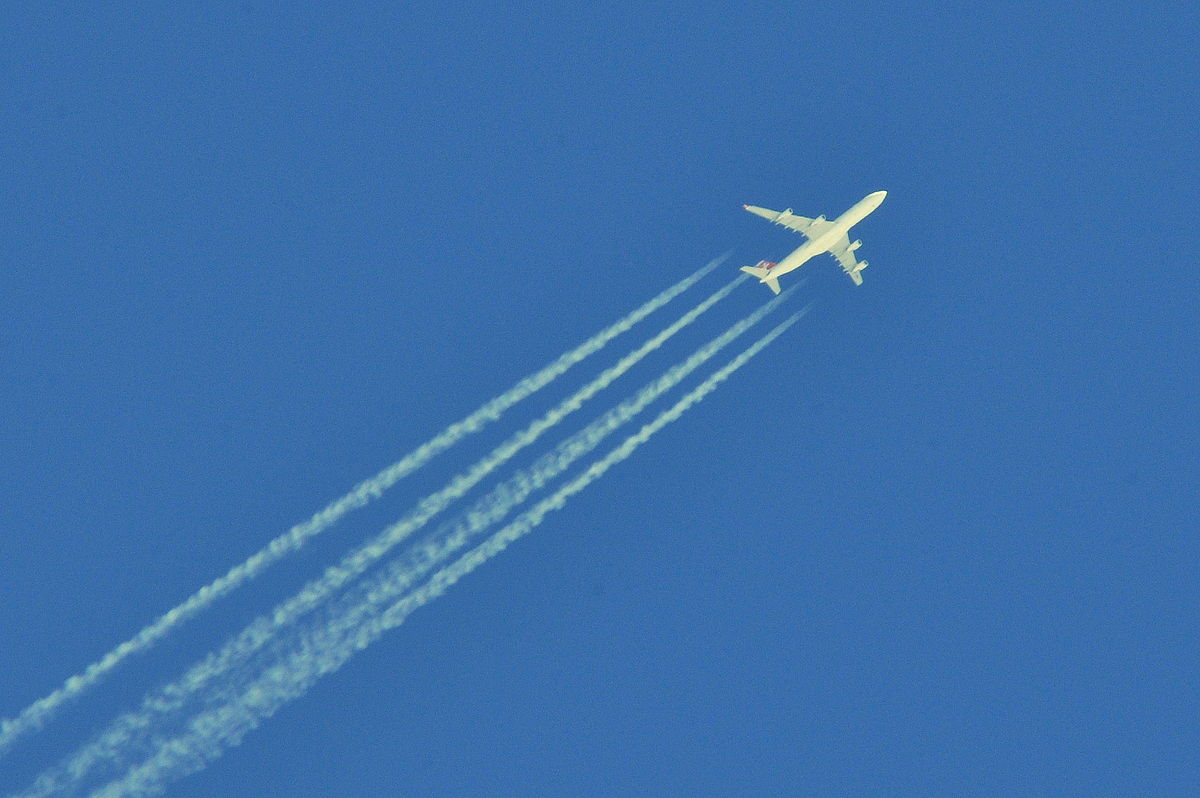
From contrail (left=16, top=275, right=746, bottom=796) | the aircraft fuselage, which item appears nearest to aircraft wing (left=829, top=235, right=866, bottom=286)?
the aircraft fuselage

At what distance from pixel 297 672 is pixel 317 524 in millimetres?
8720

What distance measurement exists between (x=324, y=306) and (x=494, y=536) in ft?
64.2

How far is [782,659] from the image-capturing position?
75125mm

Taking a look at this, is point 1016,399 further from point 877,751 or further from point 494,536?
point 494,536

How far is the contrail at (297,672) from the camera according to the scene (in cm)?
6384

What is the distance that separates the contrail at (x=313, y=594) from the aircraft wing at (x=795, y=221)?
8.46m

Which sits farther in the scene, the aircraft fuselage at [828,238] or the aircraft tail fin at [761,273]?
the aircraft fuselage at [828,238]

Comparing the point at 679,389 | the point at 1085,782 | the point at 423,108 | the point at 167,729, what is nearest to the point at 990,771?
the point at 1085,782

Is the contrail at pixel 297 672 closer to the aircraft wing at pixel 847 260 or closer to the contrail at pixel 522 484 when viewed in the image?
the contrail at pixel 522 484

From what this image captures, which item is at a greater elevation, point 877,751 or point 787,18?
point 787,18

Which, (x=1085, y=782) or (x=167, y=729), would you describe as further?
(x=1085, y=782)

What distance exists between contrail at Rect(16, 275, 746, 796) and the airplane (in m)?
5.88

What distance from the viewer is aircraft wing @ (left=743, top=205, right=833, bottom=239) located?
242 ft

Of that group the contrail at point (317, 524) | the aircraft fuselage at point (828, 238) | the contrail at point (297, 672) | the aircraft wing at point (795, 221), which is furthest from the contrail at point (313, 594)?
the aircraft wing at point (795, 221)
